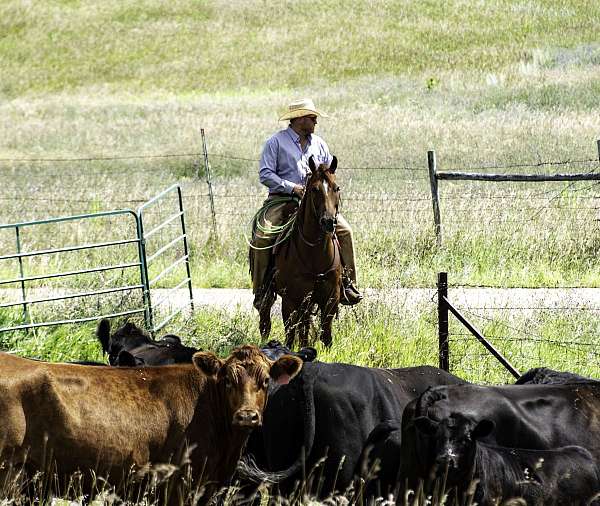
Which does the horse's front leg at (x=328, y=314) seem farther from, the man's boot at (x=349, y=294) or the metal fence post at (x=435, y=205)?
the metal fence post at (x=435, y=205)

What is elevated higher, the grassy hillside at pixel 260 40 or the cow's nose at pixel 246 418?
the grassy hillside at pixel 260 40

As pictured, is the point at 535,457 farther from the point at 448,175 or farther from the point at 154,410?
the point at 448,175

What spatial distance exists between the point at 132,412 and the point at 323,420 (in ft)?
4.39

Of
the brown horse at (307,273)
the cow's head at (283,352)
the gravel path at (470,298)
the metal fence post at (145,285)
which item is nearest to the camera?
the cow's head at (283,352)

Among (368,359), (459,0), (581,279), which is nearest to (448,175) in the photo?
(581,279)

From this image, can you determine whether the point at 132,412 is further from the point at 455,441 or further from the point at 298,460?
the point at 455,441

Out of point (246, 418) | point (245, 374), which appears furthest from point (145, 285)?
point (246, 418)

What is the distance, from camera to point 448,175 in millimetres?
17578

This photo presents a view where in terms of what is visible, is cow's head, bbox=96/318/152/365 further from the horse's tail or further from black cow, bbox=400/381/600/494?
black cow, bbox=400/381/600/494

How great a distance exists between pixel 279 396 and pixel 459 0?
55099mm

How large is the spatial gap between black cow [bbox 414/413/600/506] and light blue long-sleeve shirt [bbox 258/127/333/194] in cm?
593

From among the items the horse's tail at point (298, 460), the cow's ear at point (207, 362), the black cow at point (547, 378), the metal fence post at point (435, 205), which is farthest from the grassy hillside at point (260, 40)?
the cow's ear at point (207, 362)

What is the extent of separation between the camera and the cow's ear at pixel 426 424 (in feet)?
20.2

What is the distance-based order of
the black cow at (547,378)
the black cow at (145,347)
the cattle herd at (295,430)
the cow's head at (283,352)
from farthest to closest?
the black cow at (145,347), the black cow at (547,378), the cow's head at (283,352), the cattle herd at (295,430)
